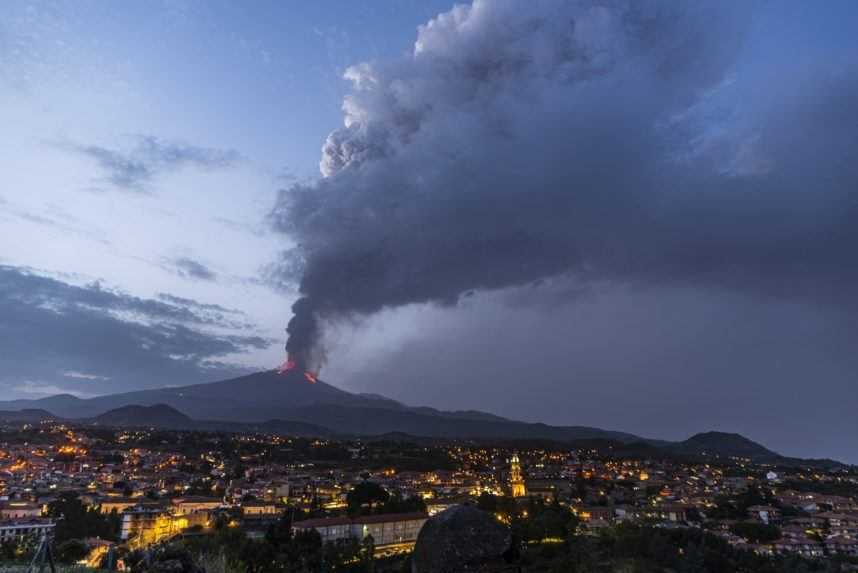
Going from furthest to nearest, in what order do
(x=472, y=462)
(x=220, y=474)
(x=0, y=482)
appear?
(x=472, y=462) < (x=220, y=474) < (x=0, y=482)

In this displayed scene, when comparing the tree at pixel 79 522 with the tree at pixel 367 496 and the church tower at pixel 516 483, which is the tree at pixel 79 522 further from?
the church tower at pixel 516 483

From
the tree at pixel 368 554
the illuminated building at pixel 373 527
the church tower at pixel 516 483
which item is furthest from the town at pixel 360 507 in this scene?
the church tower at pixel 516 483

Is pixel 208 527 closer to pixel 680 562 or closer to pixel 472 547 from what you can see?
pixel 680 562

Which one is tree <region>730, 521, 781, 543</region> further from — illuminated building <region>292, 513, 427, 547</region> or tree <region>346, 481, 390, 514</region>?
tree <region>346, 481, 390, 514</region>

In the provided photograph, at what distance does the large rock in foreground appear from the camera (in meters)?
5.84

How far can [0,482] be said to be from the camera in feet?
199

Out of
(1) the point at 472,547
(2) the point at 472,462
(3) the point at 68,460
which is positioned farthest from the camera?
(2) the point at 472,462

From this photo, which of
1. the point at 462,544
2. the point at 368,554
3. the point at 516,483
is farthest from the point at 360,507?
the point at 462,544

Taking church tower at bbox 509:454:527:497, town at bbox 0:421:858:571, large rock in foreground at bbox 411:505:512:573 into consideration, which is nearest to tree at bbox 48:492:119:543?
town at bbox 0:421:858:571

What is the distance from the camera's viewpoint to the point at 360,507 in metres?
54.1

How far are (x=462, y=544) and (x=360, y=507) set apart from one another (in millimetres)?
51828

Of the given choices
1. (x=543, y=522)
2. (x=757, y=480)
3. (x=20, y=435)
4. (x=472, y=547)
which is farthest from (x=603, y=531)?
(x=20, y=435)

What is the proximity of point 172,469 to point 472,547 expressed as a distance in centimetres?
8968

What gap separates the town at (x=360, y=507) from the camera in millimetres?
32562
